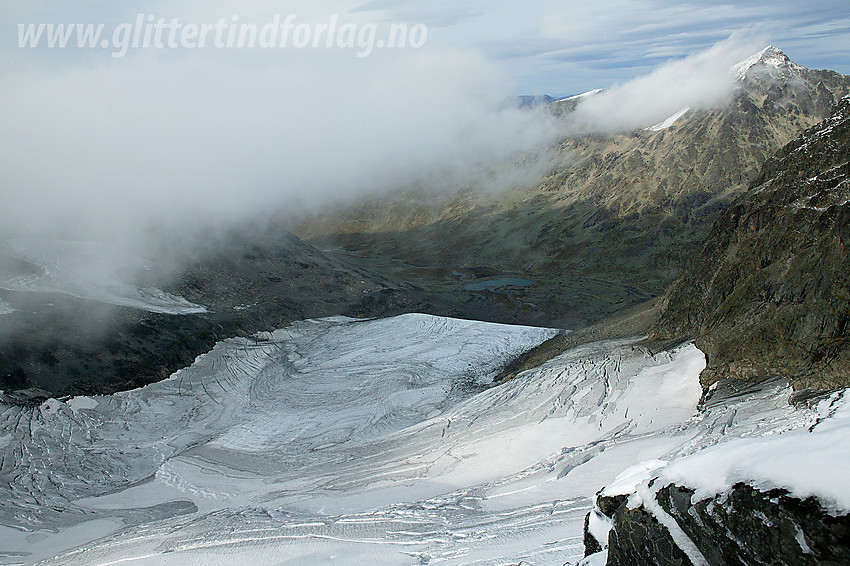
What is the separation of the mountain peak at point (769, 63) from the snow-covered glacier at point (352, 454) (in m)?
102

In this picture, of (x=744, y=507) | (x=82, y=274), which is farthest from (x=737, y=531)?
(x=82, y=274)

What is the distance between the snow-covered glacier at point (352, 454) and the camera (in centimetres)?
1334

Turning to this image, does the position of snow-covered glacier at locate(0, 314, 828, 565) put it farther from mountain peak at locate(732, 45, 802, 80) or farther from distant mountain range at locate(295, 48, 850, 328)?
mountain peak at locate(732, 45, 802, 80)

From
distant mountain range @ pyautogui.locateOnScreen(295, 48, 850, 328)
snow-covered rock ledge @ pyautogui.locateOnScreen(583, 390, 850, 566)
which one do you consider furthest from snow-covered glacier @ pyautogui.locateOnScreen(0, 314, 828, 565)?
distant mountain range @ pyautogui.locateOnScreen(295, 48, 850, 328)

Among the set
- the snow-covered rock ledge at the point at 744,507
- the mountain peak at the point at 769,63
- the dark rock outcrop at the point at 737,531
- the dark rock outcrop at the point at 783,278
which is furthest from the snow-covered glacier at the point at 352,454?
the mountain peak at the point at 769,63

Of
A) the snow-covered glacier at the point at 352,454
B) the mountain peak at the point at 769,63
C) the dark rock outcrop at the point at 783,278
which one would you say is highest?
the mountain peak at the point at 769,63

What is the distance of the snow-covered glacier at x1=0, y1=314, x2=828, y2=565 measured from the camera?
1334 centimetres

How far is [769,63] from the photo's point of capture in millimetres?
106500

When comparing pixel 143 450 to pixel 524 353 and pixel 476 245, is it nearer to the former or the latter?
→ pixel 524 353

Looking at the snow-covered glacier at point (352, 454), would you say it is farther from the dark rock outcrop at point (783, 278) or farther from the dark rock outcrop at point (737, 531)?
the dark rock outcrop at point (737, 531)

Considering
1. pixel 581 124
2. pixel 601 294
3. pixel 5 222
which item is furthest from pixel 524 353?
pixel 581 124

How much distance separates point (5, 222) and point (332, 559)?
140 ft

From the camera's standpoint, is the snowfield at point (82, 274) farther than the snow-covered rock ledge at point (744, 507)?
Yes

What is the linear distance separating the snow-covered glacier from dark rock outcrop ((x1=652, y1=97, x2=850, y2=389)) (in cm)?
136
